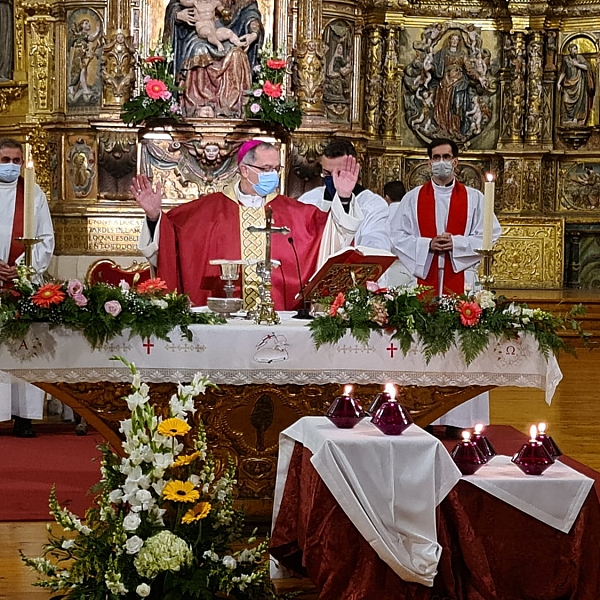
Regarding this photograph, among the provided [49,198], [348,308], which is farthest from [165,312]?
[49,198]

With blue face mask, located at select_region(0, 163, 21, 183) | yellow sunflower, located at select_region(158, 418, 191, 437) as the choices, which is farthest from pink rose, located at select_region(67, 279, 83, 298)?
blue face mask, located at select_region(0, 163, 21, 183)

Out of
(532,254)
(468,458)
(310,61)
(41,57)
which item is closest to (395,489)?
(468,458)

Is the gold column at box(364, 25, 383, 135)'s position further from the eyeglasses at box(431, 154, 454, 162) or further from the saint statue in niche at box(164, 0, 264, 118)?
the eyeglasses at box(431, 154, 454, 162)

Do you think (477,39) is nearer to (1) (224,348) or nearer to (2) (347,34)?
(2) (347,34)

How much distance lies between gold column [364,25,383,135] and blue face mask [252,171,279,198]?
384 inches

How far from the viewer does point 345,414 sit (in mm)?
4797

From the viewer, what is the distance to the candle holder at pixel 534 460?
473 centimetres

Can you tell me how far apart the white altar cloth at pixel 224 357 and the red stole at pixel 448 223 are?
2.64 metres

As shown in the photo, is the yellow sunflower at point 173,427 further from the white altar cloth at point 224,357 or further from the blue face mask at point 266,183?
the blue face mask at point 266,183

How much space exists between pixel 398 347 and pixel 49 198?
393 inches

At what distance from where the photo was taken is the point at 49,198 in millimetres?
14812

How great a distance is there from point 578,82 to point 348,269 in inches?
482

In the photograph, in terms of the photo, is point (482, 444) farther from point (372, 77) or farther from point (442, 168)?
point (372, 77)

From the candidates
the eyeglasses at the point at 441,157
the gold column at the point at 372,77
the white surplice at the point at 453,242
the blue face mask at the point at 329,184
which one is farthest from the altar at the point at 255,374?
the gold column at the point at 372,77
